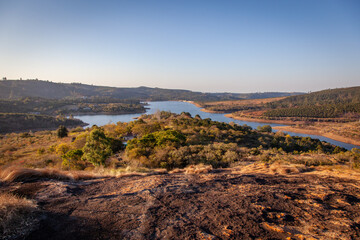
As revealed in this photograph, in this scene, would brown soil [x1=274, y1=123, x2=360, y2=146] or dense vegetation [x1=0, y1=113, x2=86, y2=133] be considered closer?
brown soil [x1=274, y1=123, x2=360, y2=146]

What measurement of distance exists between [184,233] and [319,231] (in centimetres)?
249

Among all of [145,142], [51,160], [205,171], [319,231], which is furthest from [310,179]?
[51,160]

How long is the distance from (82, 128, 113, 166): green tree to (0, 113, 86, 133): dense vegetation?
66650mm

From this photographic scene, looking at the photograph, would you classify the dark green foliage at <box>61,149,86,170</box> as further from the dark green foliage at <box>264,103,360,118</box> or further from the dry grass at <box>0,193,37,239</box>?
the dark green foliage at <box>264,103,360,118</box>

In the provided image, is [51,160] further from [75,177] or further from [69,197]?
[69,197]

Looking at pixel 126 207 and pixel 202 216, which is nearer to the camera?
pixel 202 216

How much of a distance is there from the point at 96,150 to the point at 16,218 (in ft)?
36.0

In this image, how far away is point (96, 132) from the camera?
48.3 feet

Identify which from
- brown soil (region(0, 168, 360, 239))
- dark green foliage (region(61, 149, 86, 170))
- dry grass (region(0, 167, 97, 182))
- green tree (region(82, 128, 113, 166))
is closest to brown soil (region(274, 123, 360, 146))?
brown soil (region(0, 168, 360, 239))

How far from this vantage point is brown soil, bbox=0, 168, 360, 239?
10.6 feet

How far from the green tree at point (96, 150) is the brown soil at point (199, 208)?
8417 mm

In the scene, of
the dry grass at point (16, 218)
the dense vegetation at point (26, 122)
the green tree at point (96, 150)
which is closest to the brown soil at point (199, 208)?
the dry grass at point (16, 218)

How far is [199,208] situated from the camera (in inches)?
159

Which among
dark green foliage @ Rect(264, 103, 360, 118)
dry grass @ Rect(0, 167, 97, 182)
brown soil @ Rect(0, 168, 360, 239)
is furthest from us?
dark green foliage @ Rect(264, 103, 360, 118)
